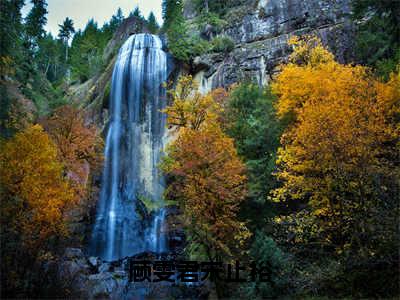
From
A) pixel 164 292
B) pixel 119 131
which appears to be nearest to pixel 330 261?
pixel 164 292

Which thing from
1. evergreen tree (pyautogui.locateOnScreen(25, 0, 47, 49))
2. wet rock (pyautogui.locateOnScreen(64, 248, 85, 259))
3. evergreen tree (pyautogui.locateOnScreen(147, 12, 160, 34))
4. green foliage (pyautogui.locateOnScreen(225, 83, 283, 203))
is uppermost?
evergreen tree (pyautogui.locateOnScreen(147, 12, 160, 34))

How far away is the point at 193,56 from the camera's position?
29.8m

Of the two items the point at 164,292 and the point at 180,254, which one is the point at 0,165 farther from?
the point at 180,254

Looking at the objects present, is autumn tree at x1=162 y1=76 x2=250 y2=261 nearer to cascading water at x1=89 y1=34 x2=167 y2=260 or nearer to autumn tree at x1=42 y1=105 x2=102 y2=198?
autumn tree at x1=42 y1=105 x2=102 y2=198

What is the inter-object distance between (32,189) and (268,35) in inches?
933

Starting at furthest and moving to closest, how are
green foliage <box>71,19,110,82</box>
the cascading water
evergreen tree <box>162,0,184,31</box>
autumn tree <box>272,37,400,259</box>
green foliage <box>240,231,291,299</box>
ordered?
green foliage <box>71,19,110,82</box> → evergreen tree <box>162,0,184,31</box> → the cascading water → green foliage <box>240,231,291,299</box> → autumn tree <box>272,37,400,259</box>

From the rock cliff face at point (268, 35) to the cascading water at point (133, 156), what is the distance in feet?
16.7

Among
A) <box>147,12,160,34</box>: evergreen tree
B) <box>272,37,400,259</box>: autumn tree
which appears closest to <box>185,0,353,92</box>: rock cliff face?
<box>272,37,400,259</box>: autumn tree

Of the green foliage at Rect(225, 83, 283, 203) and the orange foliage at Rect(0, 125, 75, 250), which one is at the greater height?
the green foliage at Rect(225, 83, 283, 203)

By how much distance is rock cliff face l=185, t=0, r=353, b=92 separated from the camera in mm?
24841

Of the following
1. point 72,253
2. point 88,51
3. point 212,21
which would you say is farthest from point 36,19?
point 72,253

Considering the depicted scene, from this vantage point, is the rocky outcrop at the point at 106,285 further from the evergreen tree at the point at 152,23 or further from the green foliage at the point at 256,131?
the evergreen tree at the point at 152,23

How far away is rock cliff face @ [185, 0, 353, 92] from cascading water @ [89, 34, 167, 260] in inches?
200

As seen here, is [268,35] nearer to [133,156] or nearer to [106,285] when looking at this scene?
[133,156]
